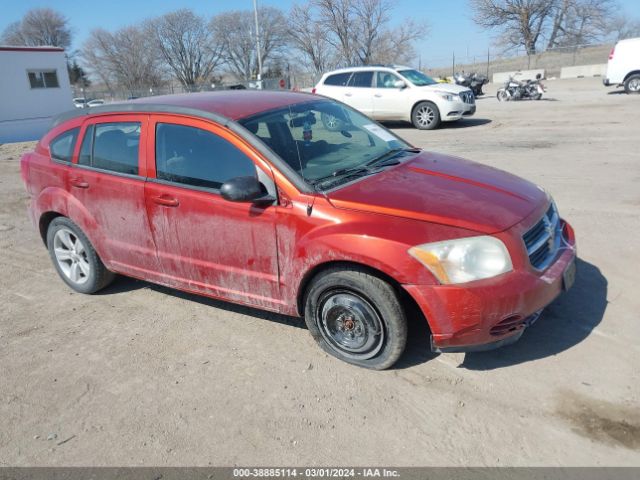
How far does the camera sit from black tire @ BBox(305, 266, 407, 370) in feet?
10.2

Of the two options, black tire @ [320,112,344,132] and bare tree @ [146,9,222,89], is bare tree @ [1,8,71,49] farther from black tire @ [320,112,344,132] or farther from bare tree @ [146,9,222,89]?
black tire @ [320,112,344,132]

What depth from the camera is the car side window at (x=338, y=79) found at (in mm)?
15562

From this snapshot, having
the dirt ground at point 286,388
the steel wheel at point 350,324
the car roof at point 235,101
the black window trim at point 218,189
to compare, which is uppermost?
the car roof at point 235,101

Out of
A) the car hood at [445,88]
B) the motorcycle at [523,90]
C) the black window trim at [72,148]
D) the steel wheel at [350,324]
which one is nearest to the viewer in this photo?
the steel wheel at [350,324]

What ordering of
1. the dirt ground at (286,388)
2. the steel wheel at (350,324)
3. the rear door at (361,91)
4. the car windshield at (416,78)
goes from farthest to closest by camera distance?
the rear door at (361,91) < the car windshield at (416,78) < the steel wheel at (350,324) < the dirt ground at (286,388)

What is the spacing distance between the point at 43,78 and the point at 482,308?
97.0 feet

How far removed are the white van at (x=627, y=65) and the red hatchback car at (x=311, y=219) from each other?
20.1 metres

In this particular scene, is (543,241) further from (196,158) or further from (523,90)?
(523,90)

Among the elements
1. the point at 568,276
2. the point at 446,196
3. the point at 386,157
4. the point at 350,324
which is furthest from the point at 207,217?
the point at 568,276

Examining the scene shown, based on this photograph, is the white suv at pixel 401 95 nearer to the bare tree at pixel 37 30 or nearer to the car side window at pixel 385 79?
the car side window at pixel 385 79

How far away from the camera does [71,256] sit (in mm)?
4879

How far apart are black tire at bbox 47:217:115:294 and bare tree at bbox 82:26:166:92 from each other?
71851 millimetres

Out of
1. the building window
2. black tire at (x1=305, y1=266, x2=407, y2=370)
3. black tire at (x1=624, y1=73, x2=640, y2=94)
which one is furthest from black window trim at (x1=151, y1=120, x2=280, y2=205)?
the building window

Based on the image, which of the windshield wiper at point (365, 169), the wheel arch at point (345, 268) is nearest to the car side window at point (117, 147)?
the windshield wiper at point (365, 169)
